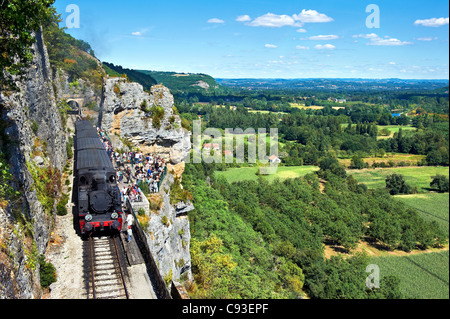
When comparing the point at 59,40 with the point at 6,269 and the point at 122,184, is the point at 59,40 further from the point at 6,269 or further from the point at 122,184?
the point at 6,269

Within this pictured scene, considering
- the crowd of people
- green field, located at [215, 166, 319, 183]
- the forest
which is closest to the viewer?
the crowd of people

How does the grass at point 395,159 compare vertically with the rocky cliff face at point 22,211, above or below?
below

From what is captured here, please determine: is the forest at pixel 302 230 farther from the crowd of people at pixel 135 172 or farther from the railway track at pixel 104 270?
the crowd of people at pixel 135 172

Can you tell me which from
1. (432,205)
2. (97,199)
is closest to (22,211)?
(97,199)

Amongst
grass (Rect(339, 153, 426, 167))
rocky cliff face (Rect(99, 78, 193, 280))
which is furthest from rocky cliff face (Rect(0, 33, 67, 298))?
grass (Rect(339, 153, 426, 167))

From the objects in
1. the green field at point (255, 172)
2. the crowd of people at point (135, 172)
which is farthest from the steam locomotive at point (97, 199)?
the green field at point (255, 172)

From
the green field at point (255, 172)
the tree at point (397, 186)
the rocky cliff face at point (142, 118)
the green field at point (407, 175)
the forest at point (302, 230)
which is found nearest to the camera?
the forest at point (302, 230)

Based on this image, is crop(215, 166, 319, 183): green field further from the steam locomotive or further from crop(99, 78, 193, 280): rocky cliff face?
the steam locomotive
